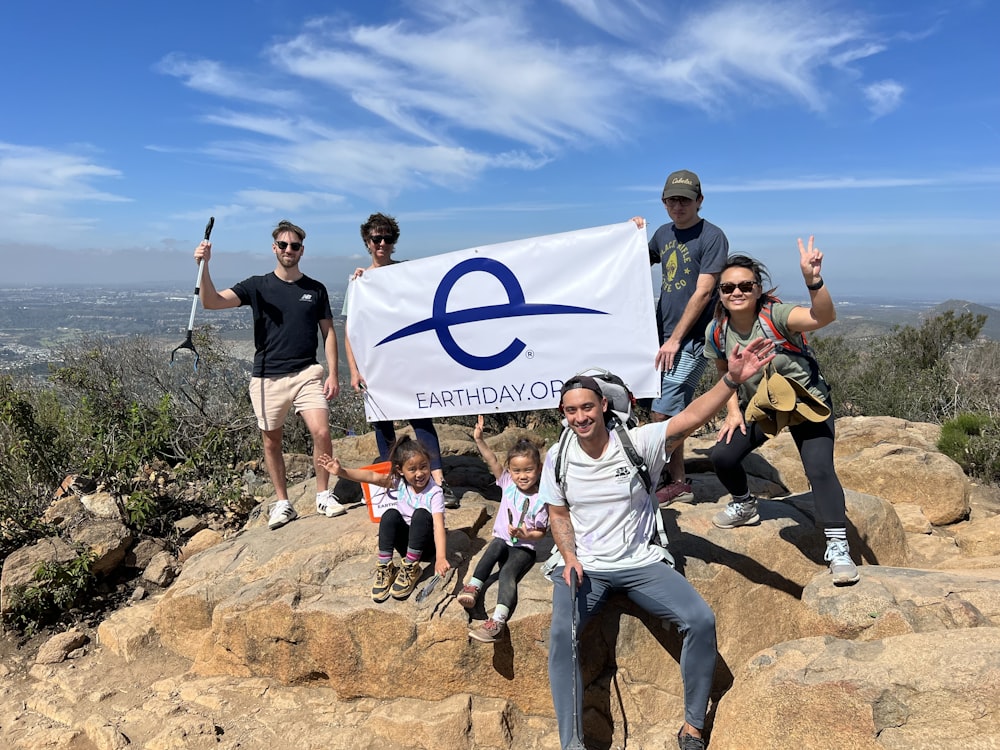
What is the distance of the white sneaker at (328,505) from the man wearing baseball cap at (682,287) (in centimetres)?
291

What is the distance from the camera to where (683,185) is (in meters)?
4.42

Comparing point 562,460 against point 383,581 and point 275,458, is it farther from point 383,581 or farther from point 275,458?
point 275,458

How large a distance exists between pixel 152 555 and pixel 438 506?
397cm

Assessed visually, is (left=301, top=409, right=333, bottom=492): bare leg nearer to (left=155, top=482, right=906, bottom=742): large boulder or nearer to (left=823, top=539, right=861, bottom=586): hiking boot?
(left=155, top=482, right=906, bottom=742): large boulder

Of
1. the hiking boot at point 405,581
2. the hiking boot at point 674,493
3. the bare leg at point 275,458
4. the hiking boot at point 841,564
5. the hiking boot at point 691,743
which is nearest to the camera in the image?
the hiking boot at point 691,743

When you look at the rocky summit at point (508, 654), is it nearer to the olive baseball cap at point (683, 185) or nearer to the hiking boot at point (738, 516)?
the hiking boot at point (738, 516)

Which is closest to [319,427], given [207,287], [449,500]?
[449,500]

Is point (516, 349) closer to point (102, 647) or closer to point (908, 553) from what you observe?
point (908, 553)

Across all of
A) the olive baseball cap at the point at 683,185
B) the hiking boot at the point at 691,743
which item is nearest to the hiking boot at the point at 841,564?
the hiking boot at the point at 691,743

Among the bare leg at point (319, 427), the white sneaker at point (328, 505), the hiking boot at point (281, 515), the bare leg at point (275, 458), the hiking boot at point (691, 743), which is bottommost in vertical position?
the hiking boot at point (691, 743)

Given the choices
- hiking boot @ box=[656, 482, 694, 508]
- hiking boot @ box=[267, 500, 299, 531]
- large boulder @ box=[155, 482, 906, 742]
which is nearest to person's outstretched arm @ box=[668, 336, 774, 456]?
large boulder @ box=[155, 482, 906, 742]

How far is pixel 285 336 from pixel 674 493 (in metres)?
3.64

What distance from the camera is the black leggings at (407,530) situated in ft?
14.4

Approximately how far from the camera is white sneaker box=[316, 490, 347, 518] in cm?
558
